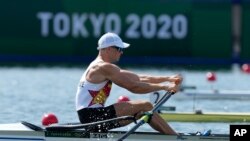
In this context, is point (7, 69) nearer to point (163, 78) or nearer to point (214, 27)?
point (214, 27)

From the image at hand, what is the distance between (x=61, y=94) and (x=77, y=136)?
1069 cm

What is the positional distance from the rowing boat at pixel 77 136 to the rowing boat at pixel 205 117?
5.23 m

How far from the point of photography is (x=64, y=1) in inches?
1214

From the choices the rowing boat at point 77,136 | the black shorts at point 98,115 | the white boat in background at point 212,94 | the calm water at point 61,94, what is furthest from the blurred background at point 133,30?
the rowing boat at point 77,136

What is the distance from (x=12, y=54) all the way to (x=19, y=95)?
809 cm

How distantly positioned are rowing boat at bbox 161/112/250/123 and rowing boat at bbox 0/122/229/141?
5230 mm

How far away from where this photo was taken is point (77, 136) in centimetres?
1238

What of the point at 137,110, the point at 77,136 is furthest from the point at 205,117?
the point at 77,136

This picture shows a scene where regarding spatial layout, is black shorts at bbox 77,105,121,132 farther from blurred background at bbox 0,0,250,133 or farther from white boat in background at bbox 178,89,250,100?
blurred background at bbox 0,0,250,133

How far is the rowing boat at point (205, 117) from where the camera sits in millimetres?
17641

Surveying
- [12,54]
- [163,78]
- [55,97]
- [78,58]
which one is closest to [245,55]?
[78,58]

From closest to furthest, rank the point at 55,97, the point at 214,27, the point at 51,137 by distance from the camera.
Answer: the point at 51,137 → the point at 55,97 → the point at 214,27

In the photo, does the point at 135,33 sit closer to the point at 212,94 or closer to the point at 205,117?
the point at 212,94

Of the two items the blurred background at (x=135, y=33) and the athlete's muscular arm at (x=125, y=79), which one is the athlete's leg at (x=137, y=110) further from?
the blurred background at (x=135, y=33)
